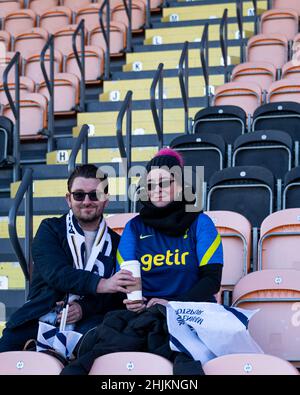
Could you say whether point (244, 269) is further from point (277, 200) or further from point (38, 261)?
point (38, 261)

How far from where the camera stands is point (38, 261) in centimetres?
451

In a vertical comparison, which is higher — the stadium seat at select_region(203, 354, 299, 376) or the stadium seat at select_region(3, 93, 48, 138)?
the stadium seat at select_region(3, 93, 48, 138)

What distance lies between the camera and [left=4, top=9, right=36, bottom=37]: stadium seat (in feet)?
36.1

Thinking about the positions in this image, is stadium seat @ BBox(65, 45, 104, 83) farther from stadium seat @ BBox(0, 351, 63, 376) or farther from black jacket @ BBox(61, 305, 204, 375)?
stadium seat @ BBox(0, 351, 63, 376)

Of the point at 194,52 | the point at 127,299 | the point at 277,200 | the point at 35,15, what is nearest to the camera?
the point at 127,299

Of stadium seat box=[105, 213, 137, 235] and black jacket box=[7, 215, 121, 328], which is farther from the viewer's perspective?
stadium seat box=[105, 213, 137, 235]

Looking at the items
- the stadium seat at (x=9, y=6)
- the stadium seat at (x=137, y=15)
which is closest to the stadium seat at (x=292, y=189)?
the stadium seat at (x=137, y=15)

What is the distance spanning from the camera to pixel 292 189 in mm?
6012

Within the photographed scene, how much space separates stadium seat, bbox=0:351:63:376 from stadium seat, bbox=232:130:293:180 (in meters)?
3.12

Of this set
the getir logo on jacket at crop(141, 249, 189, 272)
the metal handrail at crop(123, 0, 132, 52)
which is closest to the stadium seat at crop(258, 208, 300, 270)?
the getir logo on jacket at crop(141, 249, 189, 272)

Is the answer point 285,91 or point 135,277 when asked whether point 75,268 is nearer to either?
point 135,277

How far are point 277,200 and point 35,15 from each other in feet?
18.9

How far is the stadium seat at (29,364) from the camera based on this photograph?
3812 millimetres
